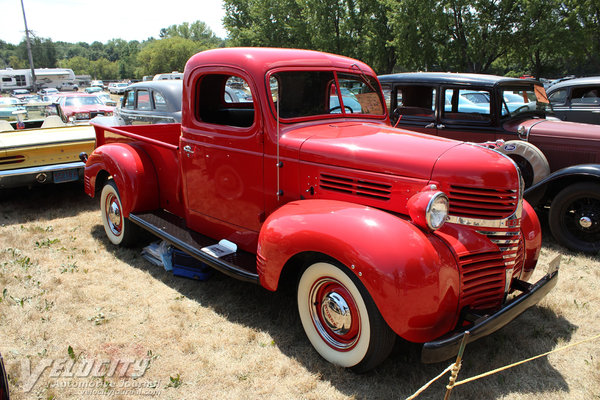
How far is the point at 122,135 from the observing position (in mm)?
4750

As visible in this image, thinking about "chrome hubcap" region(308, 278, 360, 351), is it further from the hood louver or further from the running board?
the hood louver

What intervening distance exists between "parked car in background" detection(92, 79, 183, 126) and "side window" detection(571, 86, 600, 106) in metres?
7.34

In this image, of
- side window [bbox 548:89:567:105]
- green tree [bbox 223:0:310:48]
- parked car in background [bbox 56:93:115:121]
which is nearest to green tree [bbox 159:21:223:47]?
green tree [bbox 223:0:310:48]

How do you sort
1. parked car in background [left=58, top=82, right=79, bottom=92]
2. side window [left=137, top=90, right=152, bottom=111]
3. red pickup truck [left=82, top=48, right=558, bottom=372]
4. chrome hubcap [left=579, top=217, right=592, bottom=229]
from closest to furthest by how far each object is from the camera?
red pickup truck [left=82, top=48, right=558, bottom=372], chrome hubcap [left=579, top=217, right=592, bottom=229], side window [left=137, top=90, right=152, bottom=111], parked car in background [left=58, top=82, right=79, bottom=92]

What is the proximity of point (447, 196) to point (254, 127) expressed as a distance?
1.52 m

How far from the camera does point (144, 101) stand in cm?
919

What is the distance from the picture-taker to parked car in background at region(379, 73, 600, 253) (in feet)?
15.5

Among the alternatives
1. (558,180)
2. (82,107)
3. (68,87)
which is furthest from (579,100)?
(68,87)

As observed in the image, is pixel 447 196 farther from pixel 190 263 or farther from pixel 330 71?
pixel 190 263

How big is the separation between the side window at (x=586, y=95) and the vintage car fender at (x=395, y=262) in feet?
23.3

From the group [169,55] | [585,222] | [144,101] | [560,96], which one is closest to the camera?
[585,222]

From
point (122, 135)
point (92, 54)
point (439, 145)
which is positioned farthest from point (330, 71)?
point (92, 54)

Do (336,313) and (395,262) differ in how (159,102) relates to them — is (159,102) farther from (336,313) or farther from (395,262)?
(395,262)

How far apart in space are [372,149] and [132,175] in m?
2.63
